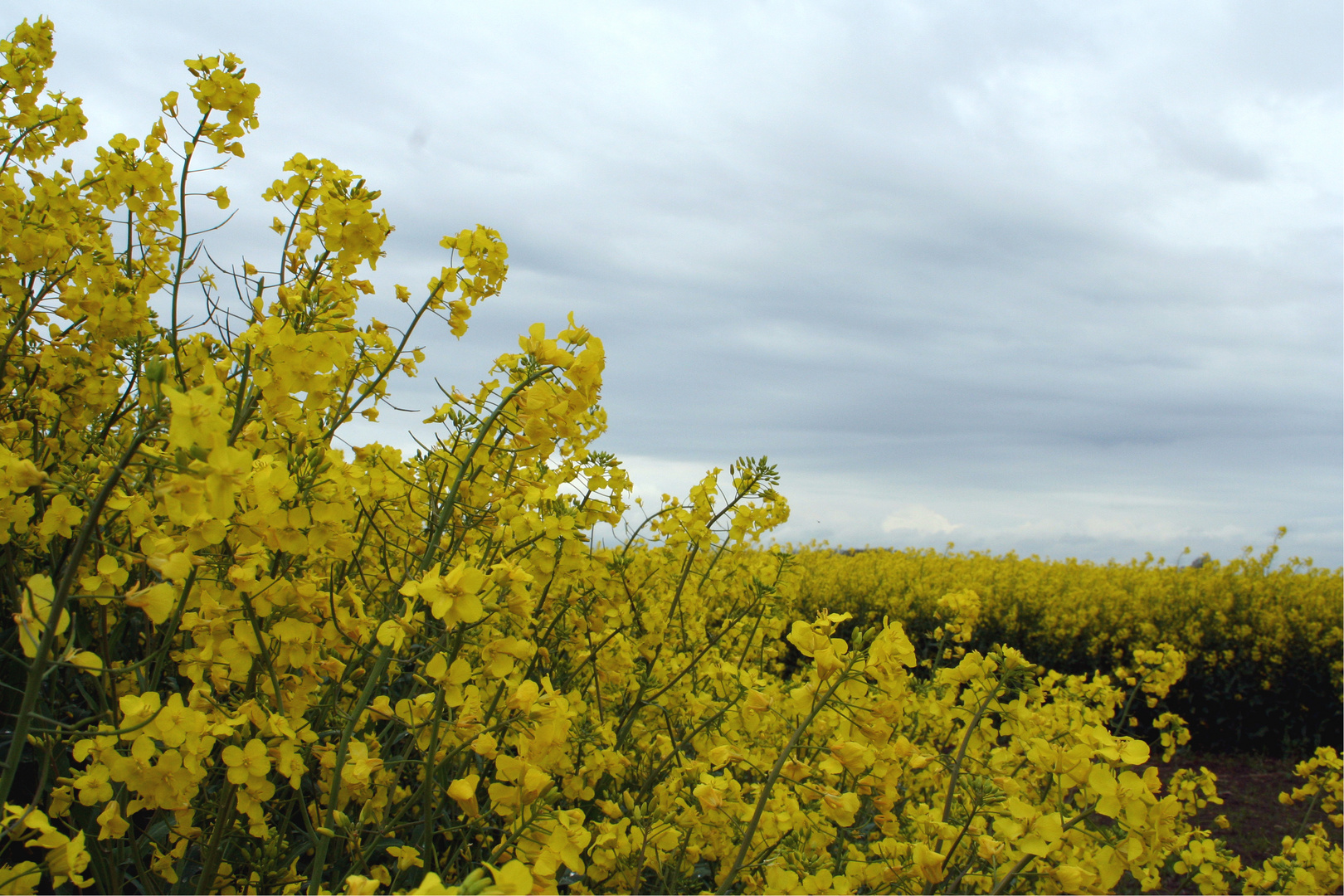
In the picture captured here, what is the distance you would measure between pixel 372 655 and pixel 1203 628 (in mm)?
9024

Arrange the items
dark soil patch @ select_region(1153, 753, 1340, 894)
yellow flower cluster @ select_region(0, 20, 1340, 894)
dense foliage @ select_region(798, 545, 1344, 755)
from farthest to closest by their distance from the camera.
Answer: dense foliage @ select_region(798, 545, 1344, 755)
dark soil patch @ select_region(1153, 753, 1340, 894)
yellow flower cluster @ select_region(0, 20, 1340, 894)

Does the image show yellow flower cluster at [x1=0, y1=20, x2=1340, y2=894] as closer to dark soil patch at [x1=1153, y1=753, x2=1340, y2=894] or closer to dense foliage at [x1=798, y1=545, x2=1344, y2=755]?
dark soil patch at [x1=1153, y1=753, x2=1340, y2=894]

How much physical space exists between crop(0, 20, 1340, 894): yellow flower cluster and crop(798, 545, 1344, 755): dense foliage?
5.34 meters

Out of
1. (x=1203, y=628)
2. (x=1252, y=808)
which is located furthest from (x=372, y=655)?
(x=1203, y=628)

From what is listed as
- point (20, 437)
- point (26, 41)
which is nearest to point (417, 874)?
point (20, 437)

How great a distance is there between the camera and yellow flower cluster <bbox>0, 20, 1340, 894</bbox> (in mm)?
1576

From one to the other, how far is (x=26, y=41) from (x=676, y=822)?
3826 millimetres

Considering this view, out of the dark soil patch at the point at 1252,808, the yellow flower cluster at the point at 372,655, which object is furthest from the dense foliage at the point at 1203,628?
the yellow flower cluster at the point at 372,655

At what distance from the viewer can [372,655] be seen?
196cm

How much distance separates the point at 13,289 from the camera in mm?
2945

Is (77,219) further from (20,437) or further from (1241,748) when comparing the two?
(1241,748)

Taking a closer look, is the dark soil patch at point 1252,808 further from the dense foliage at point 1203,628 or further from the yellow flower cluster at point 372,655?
the yellow flower cluster at point 372,655

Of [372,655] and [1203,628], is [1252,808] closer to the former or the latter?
[1203,628]

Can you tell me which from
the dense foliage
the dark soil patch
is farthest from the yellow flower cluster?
the dense foliage
